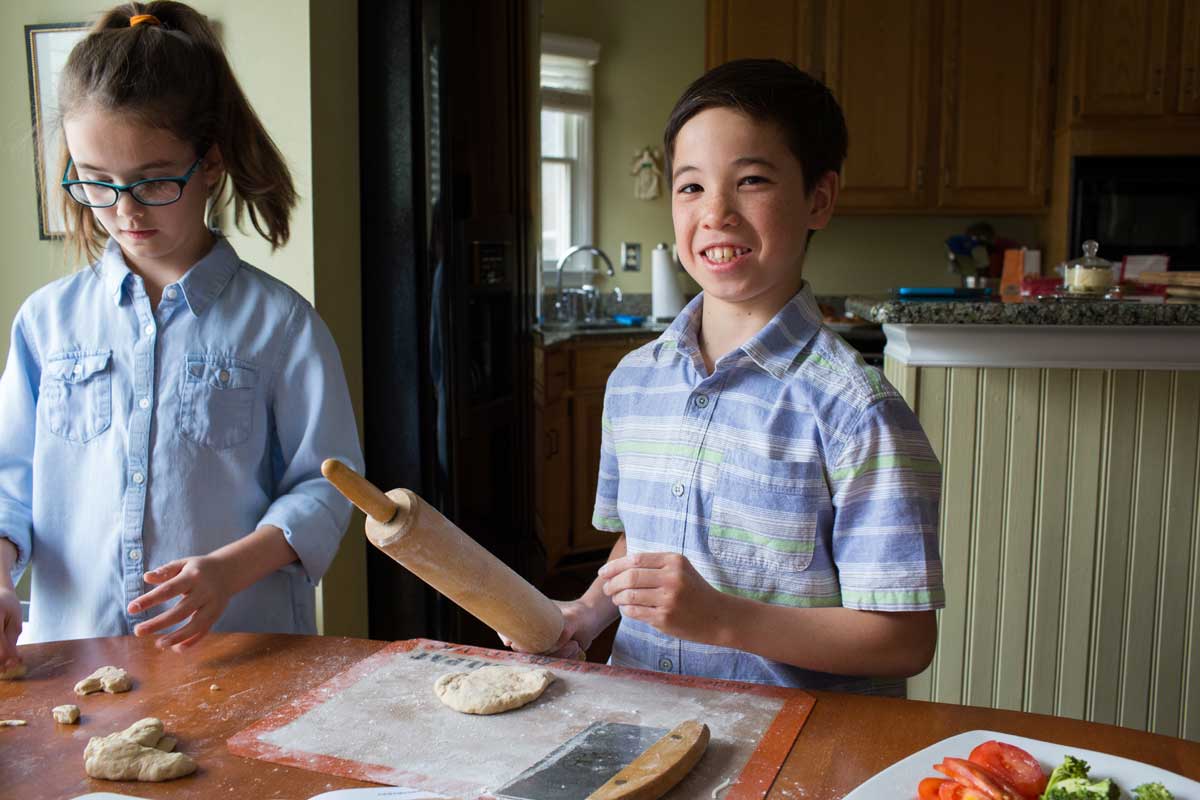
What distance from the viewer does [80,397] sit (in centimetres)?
136

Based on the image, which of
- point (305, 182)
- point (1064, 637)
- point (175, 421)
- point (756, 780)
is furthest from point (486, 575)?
point (1064, 637)

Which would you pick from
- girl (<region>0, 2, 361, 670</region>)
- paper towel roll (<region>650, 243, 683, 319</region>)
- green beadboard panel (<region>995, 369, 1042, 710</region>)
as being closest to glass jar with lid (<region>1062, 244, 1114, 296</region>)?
green beadboard panel (<region>995, 369, 1042, 710</region>)

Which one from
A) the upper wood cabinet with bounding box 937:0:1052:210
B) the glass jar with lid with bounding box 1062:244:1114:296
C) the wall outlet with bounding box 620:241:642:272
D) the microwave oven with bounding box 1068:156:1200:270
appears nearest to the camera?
the glass jar with lid with bounding box 1062:244:1114:296

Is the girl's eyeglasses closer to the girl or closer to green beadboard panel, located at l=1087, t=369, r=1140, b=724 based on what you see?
the girl

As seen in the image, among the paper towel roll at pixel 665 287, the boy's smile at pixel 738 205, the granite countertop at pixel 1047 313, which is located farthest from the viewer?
the paper towel roll at pixel 665 287

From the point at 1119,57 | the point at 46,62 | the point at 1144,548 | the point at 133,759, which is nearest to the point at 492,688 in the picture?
the point at 133,759

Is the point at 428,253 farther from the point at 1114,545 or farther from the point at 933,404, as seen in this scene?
the point at 1114,545

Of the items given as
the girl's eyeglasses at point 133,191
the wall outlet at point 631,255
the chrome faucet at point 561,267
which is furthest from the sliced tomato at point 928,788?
the wall outlet at point 631,255

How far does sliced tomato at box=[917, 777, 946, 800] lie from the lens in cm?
76

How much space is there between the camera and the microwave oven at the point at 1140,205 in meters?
4.43

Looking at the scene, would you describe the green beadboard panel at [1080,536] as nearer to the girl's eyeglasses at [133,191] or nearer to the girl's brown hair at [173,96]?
the girl's brown hair at [173,96]

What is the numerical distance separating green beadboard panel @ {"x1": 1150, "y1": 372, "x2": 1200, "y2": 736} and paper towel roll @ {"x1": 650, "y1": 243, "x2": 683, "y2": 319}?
2.99 meters

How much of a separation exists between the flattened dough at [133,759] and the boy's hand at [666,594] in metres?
0.40

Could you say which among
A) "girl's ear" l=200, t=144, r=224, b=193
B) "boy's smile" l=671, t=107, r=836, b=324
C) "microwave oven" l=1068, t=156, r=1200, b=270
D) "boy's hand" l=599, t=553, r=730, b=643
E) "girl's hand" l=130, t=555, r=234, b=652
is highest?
"microwave oven" l=1068, t=156, r=1200, b=270
